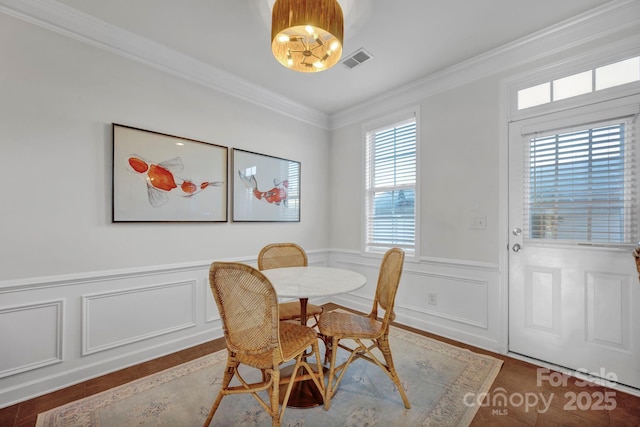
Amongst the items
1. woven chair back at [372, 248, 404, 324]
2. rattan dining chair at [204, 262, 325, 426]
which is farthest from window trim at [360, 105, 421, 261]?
rattan dining chair at [204, 262, 325, 426]

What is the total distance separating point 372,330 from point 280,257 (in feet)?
3.78

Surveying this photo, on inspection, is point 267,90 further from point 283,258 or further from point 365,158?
point 283,258

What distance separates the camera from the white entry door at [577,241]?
6.50 ft

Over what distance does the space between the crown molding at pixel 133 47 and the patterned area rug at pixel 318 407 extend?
256cm

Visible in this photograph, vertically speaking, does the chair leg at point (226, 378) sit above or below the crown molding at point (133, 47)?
Answer: below

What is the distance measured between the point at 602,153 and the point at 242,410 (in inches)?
121

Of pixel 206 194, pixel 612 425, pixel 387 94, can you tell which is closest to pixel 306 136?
pixel 387 94

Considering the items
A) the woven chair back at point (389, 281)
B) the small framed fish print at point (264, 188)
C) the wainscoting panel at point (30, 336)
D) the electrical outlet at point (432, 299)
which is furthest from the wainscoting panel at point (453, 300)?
the wainscoting panel at point (30, 336)

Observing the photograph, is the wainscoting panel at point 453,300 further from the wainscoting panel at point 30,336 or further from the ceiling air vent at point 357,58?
the wainscoting panel at point 30,336

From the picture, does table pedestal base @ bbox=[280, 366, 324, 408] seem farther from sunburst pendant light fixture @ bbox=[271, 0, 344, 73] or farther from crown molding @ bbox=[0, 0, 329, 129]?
crown molding @ bbox=[0, 0, 329, 129]

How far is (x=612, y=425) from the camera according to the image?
5.38 ft

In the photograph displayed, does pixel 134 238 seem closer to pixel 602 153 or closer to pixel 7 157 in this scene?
pixel 7 157

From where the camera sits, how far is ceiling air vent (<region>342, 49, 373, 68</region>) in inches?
98.5

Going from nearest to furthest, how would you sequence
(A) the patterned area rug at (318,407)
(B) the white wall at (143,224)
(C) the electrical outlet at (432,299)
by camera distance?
(A) the patterned area rug at (318,407) → (B) the white wall at (143,224) → (C) the electrical outlet at (432,299)
